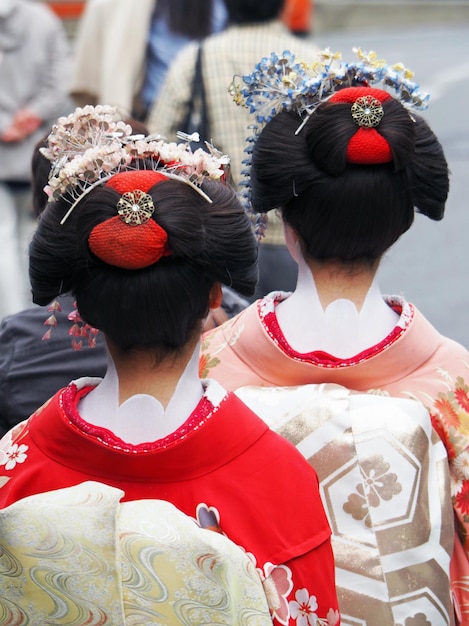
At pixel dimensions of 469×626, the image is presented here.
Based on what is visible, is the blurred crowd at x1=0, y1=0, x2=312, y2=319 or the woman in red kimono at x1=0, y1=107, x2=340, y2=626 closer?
the woman in red kimono at x1=0, y1=107, x2=340, y2=626

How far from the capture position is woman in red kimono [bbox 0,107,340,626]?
5.97 feet

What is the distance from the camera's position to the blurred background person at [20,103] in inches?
201

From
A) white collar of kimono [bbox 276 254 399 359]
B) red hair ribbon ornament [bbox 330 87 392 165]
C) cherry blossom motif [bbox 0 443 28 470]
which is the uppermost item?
red hair ribbon ornament [bbox 330 87 392 165]

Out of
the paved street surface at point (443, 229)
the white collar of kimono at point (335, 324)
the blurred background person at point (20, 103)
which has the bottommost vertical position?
the paved street surface at point (443, 229)

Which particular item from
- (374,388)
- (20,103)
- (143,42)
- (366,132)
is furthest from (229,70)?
(374,388)

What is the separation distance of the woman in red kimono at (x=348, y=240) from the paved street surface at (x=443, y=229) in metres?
0.52

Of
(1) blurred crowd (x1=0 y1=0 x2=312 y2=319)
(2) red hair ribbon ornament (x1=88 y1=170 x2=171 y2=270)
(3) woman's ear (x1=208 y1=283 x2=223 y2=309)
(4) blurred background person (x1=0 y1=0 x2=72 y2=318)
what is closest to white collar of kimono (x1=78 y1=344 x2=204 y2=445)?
(3) woman's ear (x1=208 y1=283 x2=223 y2=309)

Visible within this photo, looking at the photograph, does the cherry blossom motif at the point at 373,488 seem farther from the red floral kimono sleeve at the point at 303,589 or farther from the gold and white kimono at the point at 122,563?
the gold and white kimono at the point at 122,563

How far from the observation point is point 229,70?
407cm

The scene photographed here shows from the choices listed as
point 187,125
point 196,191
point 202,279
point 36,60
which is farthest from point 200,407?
point 36,60

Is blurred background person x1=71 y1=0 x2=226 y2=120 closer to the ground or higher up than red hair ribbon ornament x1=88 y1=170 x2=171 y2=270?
closer to the ground

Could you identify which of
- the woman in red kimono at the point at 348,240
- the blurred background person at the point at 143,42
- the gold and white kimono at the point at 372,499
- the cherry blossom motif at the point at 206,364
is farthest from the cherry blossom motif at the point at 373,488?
the blurred background person at the point at 143,42

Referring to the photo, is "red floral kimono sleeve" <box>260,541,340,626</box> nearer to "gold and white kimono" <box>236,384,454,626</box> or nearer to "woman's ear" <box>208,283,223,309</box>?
"gold and white kimono" <box>236,384,454,626</box>

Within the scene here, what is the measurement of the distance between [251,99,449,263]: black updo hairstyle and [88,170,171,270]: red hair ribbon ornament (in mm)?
487
